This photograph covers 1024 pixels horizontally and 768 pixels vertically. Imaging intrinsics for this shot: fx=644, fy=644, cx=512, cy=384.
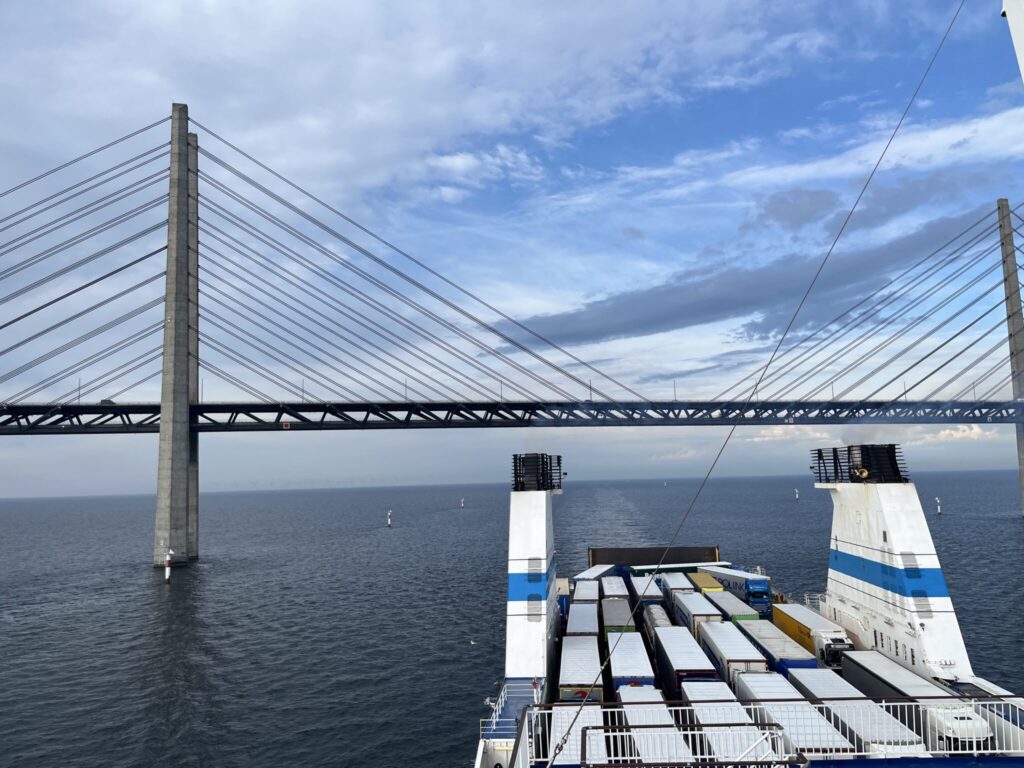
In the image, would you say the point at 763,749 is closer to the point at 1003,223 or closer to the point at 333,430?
the point at 333,430

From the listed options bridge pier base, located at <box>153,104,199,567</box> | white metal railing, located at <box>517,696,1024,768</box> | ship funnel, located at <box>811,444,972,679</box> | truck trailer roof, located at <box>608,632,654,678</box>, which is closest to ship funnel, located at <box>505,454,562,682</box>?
truck trailer roof, located at <box>608,632,654,678</box>

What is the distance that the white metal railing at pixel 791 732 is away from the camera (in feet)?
48.7

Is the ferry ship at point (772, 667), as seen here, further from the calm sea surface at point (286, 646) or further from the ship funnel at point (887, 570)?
the calm sea surface at point (286, 646)

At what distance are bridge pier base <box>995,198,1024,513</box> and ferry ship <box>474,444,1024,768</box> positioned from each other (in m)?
80.8

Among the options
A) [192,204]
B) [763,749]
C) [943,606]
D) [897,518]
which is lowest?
[763,749]

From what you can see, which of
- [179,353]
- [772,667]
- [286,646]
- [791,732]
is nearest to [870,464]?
[772,667]

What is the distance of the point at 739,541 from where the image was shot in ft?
306

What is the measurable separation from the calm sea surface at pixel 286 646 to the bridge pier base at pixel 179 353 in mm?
5442

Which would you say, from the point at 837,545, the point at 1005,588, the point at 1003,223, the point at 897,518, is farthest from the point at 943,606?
the point at 1003,223

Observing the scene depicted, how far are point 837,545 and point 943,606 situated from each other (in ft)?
21.5

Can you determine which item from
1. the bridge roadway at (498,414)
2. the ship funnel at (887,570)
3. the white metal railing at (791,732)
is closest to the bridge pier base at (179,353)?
the bridge roadway at (498,414)

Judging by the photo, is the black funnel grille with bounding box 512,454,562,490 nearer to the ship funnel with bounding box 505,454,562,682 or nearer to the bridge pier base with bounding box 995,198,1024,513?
the ship funnel with bounding box 505,454,562,682

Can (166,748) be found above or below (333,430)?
below

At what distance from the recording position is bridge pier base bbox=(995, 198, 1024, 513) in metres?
88.5
